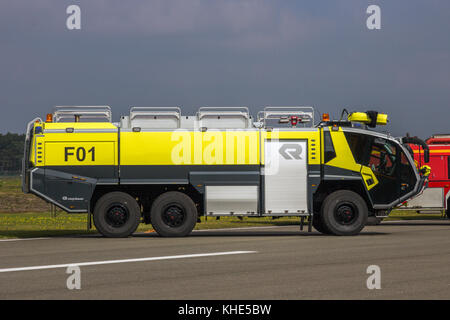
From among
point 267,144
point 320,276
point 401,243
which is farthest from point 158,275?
point 267,144

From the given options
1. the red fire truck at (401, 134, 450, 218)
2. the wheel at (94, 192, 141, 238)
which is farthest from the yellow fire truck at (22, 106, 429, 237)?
the red fire truck at (401, 134, 450, 218)

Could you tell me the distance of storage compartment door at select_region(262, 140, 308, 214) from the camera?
19.7 metres

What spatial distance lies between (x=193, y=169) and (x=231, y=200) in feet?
3.99

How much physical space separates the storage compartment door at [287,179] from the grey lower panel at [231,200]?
14.1 inches

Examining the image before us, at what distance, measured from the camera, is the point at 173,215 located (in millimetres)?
19406

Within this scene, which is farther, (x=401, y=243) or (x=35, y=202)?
(x=35, y=202)

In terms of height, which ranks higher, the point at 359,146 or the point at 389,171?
the point at 359,146

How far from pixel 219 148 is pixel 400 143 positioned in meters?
4.76

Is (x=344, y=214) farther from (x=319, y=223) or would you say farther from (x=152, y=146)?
(x=152, y=146)

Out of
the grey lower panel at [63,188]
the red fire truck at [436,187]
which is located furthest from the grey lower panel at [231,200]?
the red fire truck at [436,187]

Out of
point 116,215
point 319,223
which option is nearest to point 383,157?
point 319,223

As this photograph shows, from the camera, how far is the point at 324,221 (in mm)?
19594

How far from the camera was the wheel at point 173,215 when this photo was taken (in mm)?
19328
